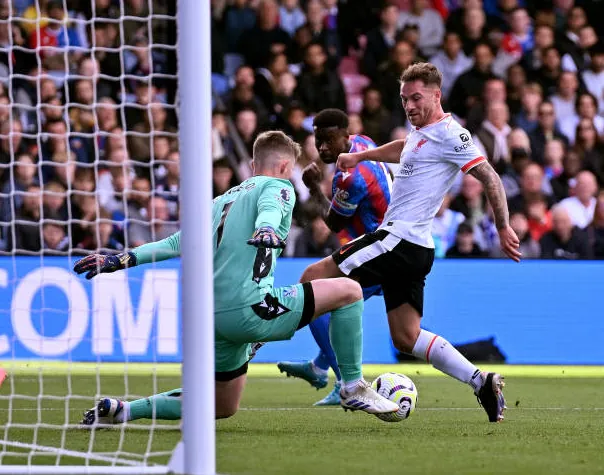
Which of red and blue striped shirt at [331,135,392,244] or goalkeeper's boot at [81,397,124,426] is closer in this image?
→ goalkeeper's boot at [81,397,124,426]

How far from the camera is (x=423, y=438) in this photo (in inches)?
234

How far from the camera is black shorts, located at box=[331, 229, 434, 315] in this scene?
23.3 feet

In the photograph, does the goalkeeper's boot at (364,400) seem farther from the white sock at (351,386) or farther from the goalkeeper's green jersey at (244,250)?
the goalkeeper's green jersey at (244,250)

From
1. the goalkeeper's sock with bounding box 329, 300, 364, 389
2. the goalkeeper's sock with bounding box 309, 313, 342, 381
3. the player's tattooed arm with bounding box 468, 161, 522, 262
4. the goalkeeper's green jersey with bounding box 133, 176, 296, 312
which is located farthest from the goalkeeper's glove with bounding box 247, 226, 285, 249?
the goalkeeper's sock with bounding box 309, 313, 342, 381

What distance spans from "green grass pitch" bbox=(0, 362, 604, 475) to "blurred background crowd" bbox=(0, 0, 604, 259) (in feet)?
8.49

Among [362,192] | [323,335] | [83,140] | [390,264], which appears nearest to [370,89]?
[83,140]

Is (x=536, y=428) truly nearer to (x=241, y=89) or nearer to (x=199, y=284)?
(x=199, y=284)

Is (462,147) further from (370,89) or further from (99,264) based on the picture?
(370,89)

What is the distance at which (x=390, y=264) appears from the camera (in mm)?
7094

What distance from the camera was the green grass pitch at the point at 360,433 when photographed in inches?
196

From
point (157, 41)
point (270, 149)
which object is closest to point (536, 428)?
point (270, 149)

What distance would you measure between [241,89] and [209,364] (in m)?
9.37

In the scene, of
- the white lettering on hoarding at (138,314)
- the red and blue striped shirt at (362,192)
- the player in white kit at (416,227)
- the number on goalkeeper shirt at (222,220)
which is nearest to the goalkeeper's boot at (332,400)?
the player in white kit at (416,227)

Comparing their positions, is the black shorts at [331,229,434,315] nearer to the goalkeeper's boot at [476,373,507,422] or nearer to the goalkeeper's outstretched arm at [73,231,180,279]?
the goalkeeper's boot at [476,373,507,422]
